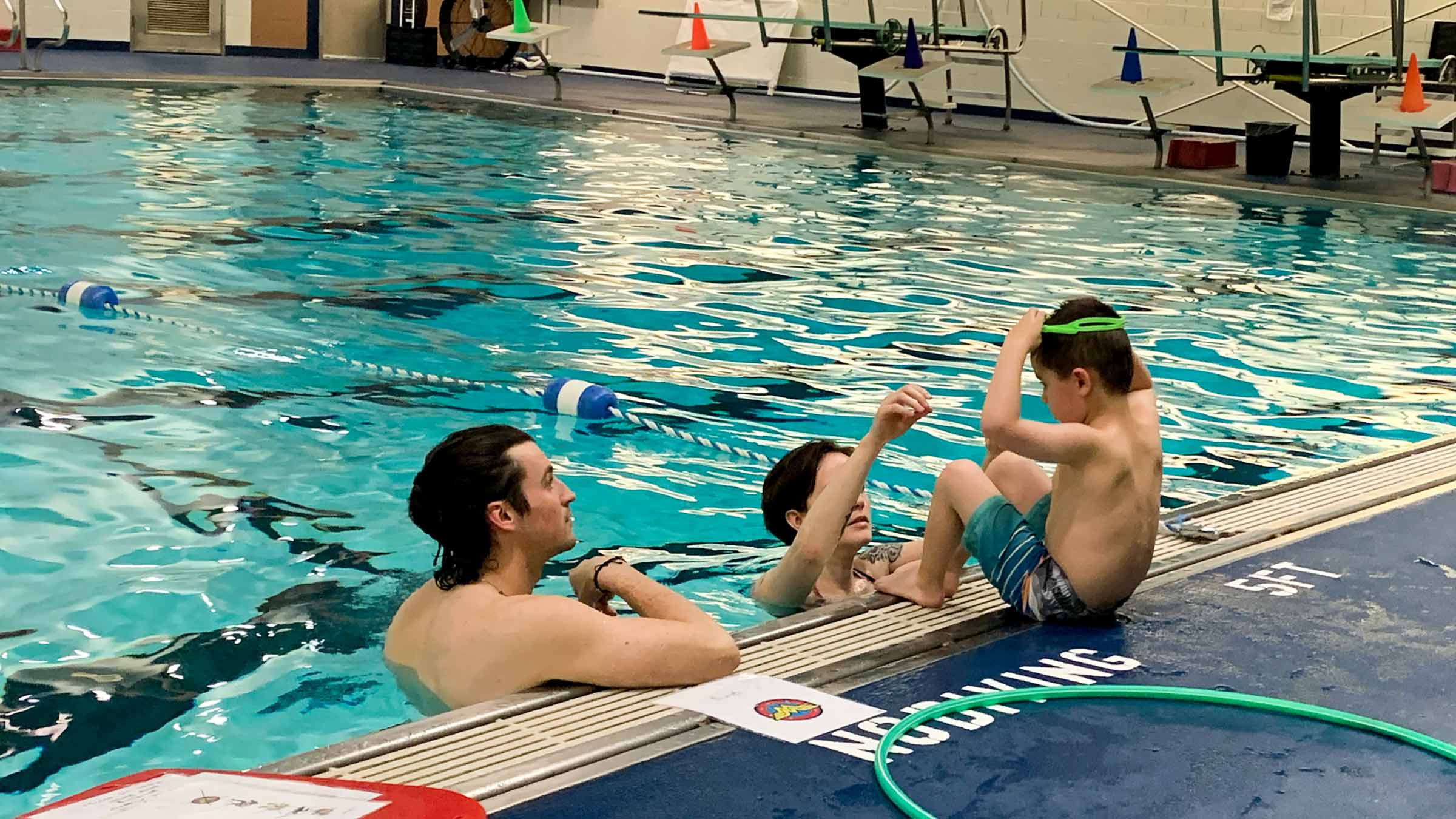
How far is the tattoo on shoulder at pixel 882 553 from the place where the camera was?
4.72m

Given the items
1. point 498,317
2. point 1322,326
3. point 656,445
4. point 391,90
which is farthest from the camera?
point 391,90

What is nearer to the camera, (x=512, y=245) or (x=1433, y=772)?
(x=1433, y=772)

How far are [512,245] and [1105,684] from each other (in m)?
7.43

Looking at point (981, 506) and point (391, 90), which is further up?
point (391, 90)

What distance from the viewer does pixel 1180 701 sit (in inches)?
127

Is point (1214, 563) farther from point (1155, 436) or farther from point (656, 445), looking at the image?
point (656, 445)

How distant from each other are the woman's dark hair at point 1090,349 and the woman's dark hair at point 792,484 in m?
0.88

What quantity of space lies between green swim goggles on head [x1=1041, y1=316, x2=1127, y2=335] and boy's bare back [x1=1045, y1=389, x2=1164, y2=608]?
19 centimetres

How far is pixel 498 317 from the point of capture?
8117 millimetres

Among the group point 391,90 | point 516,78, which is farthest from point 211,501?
point 516,78

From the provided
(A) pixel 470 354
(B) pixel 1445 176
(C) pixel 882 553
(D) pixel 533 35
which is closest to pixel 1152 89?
(B) pixel 1445 176

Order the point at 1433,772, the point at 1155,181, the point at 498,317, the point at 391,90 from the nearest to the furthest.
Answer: the point at 1433,772 < the point at 498,317 < the point at 1155,181 < the point at 391,90

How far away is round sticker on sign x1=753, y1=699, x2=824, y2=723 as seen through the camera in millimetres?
3053

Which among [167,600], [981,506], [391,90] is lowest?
[167,600]
